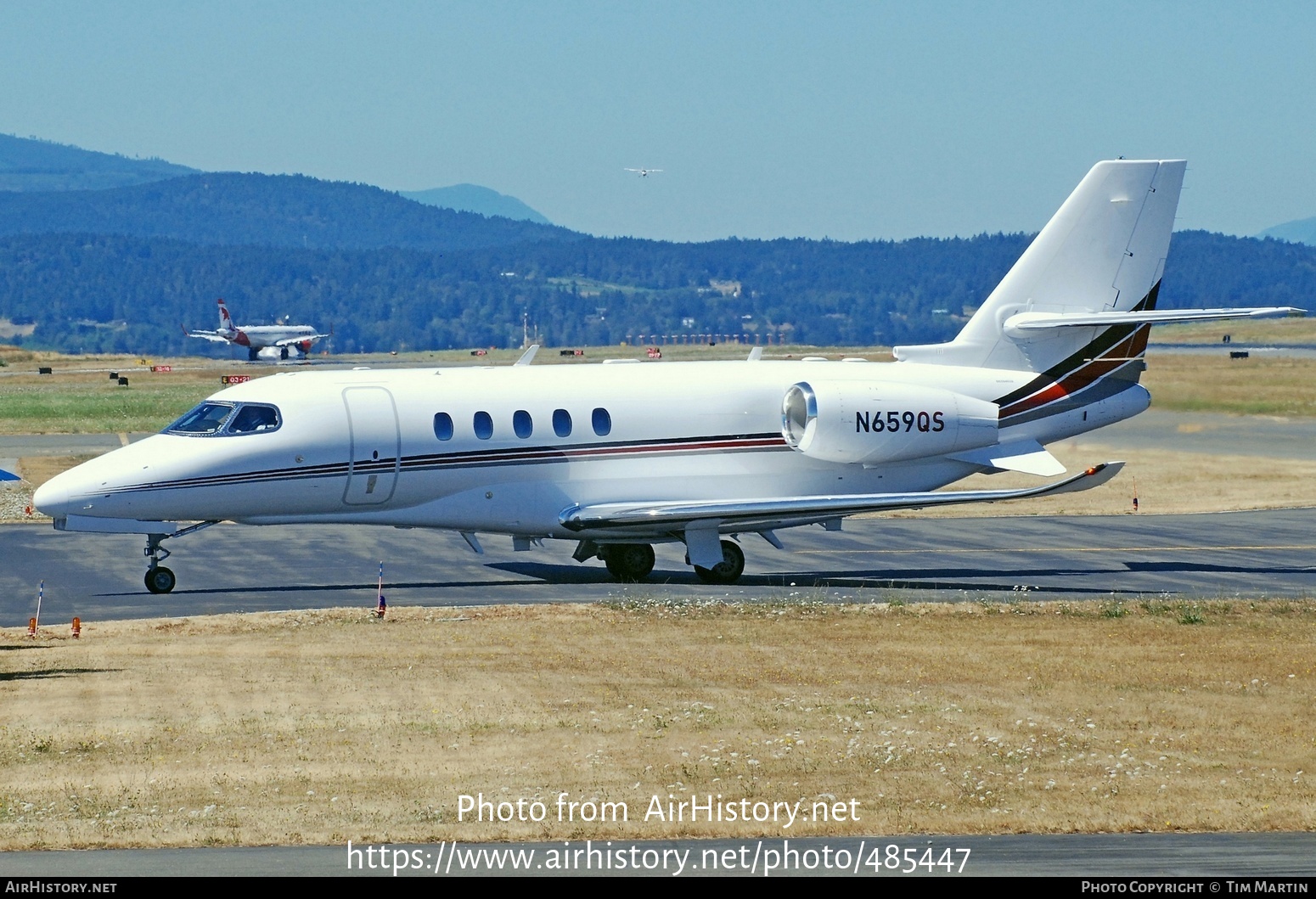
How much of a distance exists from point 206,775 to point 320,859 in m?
3.60

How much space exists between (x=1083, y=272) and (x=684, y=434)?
8346 mm

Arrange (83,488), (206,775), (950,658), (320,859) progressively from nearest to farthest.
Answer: (320,859) → (206,775) → (950,658) → (83,488)

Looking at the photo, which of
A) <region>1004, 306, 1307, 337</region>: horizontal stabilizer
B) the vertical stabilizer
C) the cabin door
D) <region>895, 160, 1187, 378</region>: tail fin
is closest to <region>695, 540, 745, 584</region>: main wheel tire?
<region>895, 160, 1187, 378</region>: tail fin

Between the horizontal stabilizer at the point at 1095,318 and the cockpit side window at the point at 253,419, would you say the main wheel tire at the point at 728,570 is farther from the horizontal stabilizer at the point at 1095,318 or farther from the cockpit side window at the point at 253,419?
the cockpit side window at the point at 253,419

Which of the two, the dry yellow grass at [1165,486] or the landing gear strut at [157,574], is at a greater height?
the dry yellow grass at [1165,486]

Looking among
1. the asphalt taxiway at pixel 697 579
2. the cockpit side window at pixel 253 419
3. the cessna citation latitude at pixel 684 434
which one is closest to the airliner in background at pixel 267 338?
the asphalt taxiway at pixel 697 579

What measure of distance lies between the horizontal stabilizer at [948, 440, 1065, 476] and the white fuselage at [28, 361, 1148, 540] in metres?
0.22

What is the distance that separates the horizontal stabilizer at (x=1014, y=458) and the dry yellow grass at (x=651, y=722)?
5934 mm

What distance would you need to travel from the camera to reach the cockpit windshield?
94.5 feet

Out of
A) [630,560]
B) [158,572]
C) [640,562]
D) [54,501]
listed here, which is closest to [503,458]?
[630,560]

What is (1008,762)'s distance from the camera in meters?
17.0

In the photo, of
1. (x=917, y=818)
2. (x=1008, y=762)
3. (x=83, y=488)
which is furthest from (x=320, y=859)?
(x=83, y=488)

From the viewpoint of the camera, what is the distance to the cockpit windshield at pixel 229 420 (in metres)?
28.8

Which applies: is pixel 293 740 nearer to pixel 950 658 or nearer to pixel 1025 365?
pixel 950 658
